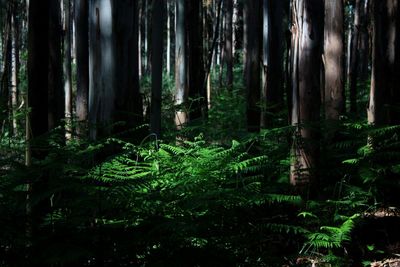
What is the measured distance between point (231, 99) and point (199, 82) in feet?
15.9

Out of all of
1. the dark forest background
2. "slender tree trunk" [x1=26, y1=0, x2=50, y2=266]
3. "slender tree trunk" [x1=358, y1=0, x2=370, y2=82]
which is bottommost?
the dark forest background

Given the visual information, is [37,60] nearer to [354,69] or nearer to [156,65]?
[156,65]

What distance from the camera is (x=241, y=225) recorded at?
3057mm

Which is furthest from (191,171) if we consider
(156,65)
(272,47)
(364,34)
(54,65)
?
(364,34)

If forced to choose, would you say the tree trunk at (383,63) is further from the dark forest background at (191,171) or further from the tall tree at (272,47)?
the tall tree at (272,47)

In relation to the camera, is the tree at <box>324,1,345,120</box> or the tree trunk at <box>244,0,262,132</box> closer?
the tree at <box>324,1,345,120</box>

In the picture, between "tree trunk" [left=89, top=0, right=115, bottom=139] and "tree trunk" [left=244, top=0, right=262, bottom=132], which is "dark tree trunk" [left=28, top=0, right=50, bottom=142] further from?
"tree trunk" [left=244, top=0, right=262, bottom=132]

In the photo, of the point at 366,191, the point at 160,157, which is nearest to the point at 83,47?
the point at 160,157

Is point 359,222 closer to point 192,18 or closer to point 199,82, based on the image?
point 199,82

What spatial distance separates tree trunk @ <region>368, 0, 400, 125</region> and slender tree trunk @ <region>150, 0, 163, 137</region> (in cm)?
205

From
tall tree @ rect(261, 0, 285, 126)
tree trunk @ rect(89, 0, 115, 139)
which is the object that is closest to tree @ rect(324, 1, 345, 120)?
tall tree @ rect(261, 0, 285, 126)

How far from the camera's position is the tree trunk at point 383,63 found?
4.80 m

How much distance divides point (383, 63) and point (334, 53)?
4.50 ft

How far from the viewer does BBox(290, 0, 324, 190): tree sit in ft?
13.1
